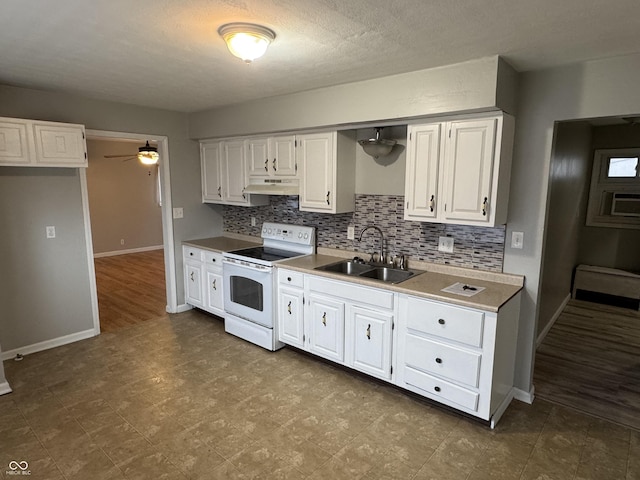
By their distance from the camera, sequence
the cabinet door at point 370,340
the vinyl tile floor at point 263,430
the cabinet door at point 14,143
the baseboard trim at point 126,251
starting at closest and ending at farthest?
the vinyl tile floor at point 263,430, the cabinet door at point 370,340, the cabinet door at point 14,143, the baseboard trim at point 126,251

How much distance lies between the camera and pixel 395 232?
3.30 metres

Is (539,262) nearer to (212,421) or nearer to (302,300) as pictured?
(302,300)

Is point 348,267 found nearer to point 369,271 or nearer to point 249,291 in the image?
point 369,271

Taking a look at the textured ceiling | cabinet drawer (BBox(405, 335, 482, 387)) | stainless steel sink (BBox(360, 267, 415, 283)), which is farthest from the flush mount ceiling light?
cabinet drawer (BBox(405, 335, 482, 387))

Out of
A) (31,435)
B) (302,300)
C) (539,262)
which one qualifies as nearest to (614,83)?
(539,262)

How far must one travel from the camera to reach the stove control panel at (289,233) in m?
3.81

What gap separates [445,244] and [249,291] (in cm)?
185

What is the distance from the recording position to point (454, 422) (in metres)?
2.51

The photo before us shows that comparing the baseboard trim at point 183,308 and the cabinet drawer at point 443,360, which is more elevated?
the cabinet drawer at point 443,360

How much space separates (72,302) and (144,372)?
3.97 feet

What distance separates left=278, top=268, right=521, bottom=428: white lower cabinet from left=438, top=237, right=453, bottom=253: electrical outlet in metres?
0.60

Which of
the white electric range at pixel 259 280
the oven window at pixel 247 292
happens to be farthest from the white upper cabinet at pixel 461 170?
the oven window at pixel 247 292

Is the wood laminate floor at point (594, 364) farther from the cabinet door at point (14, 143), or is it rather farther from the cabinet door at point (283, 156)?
the cabinet door at point (14, 143)

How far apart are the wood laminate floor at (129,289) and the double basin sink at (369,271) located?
2406 mm
